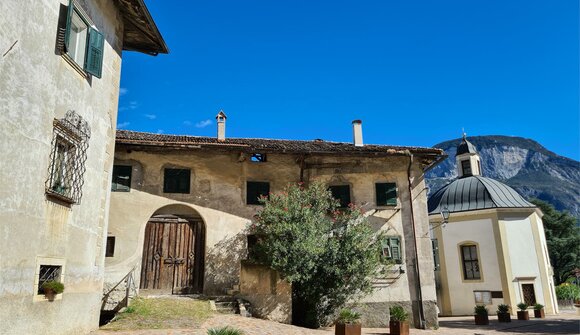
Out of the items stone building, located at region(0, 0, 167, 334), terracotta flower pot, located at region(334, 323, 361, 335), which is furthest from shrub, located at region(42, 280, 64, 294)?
terracotta flower pot, located at region(334, 323, 361, 335)

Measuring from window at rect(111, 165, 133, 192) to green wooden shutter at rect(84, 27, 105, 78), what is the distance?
5882 millimetres

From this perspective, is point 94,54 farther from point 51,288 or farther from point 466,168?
point 466,168

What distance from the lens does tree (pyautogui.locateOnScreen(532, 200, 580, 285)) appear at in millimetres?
45188

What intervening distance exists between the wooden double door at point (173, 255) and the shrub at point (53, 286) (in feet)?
22.3

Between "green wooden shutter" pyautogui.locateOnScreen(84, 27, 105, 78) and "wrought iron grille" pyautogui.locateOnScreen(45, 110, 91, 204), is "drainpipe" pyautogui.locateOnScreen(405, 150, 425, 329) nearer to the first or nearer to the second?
"green wooden shutter" pyautogui.locateOnScreen(84, 27, 105, 78)

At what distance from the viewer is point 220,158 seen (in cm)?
1684

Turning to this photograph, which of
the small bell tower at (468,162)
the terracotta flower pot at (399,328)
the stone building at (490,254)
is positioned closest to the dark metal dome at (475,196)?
the stone building at (490,254)

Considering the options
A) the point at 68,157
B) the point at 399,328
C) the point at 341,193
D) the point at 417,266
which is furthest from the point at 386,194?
the point at 68,157

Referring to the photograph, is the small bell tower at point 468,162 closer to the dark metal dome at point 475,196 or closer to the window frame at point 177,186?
Result: the dark metal dome at point 475,196

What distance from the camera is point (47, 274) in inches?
341

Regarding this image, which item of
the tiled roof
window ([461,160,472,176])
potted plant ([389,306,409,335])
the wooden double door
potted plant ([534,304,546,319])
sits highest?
window ([461,160,472,176])

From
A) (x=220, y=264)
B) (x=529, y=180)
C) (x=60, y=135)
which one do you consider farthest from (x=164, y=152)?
(x=529, y=180)

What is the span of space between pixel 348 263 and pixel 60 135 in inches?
382

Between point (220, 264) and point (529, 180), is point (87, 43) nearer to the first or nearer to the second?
point (220, 264)
